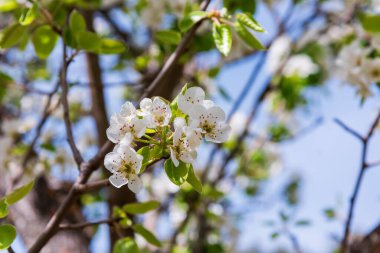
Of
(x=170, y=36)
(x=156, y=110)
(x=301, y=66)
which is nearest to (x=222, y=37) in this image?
(x=170, y=36)

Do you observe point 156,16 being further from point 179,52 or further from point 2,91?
point 179,52

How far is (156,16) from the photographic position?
6.91ft

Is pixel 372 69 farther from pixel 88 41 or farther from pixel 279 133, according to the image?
pixel 279 133

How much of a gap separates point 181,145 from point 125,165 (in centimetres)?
10

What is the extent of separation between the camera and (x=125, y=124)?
0.73 meters

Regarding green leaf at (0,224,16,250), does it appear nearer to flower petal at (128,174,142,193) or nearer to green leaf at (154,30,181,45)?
flower petal at (128,174,142,193)

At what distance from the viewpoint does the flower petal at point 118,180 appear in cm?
76

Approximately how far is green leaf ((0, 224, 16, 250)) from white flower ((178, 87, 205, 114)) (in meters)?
0.34

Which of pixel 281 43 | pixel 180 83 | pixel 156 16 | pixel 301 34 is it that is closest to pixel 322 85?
pixel 301 34

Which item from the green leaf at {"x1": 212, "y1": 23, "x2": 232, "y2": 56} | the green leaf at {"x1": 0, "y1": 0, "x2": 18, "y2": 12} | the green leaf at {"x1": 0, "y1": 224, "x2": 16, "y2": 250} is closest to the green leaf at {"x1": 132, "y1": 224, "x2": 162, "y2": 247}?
the green leaf at {"x1": 0, "y1": 224, "x2": 16, "y2": 250}

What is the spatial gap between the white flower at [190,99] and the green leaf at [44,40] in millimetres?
534

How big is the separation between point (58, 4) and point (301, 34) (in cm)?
151

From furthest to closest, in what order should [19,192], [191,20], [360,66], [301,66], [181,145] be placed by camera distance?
[301,66], [360,66], [191,20], [19,192], [181,145]

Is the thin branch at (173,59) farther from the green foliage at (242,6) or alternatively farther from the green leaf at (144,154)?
the green foliage at (242,6)
